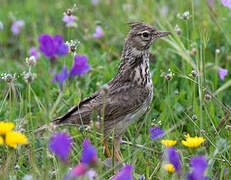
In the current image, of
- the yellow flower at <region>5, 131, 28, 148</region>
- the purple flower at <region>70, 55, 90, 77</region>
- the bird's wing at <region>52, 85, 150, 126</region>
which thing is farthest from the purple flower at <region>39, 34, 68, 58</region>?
the bird's wing at <region>52, 85, 150, 126</region>

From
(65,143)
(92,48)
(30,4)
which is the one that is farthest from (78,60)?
(30,4)

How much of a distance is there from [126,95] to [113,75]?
0.78 meters

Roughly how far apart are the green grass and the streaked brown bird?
168 mm

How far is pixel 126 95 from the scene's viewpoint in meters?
4.74

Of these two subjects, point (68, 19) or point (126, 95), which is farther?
point (68, 19)

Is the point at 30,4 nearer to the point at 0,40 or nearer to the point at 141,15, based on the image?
the point at 0,40

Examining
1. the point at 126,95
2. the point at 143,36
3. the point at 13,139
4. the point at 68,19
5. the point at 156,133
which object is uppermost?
the point at 68,19

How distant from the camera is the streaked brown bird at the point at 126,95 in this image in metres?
4.63

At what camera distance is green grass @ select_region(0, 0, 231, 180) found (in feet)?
12.4

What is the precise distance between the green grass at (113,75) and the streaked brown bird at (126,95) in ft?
0.55

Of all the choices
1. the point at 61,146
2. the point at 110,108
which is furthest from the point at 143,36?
the point at 61,146

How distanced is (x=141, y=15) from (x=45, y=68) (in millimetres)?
2024

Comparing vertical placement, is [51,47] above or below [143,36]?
above

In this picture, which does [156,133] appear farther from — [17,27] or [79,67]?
[17,27]
